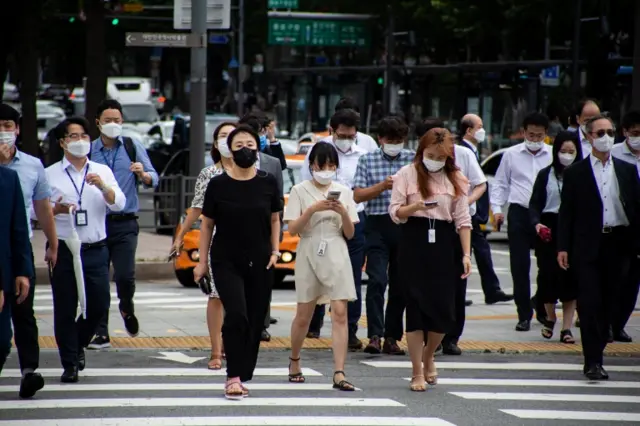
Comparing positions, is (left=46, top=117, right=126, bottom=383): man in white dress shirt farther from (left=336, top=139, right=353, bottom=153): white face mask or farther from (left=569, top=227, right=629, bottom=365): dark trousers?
(left=569, top=227, right=629, bottom=365): dark trousers

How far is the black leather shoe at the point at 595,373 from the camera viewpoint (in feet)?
33.6

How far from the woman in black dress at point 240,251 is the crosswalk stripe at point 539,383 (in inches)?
56.6

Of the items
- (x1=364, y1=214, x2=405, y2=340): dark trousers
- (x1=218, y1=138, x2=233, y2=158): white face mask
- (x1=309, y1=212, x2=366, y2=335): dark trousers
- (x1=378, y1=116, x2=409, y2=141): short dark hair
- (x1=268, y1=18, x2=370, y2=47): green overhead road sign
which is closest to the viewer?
(x1=218, y1=138, x2=233, y2=158): white face mask

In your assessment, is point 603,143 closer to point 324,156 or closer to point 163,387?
point 324,156

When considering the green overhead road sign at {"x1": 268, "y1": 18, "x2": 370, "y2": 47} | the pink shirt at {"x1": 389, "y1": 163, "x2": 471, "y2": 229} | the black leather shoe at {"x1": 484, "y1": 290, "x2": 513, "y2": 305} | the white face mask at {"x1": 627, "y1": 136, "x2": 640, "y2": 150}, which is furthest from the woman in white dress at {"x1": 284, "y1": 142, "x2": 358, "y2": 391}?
the green overhead road sign at {"x1": 268, "y1": 18, "x2": 370, "y2": 47}

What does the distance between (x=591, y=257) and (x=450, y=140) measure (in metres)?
1.46

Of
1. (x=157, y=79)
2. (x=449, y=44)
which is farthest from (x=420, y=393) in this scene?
(x=157, y=79)

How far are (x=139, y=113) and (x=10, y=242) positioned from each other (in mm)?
55132

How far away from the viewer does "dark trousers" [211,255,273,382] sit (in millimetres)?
9164

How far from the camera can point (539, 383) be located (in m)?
10.1

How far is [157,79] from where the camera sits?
84812mm

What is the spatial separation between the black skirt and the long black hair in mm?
2964

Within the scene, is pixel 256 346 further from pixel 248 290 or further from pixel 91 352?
pixel 91 352

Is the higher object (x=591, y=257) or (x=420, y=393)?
(x=591, y=257)
